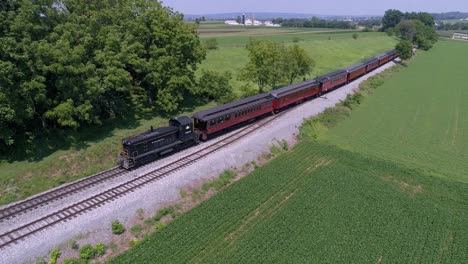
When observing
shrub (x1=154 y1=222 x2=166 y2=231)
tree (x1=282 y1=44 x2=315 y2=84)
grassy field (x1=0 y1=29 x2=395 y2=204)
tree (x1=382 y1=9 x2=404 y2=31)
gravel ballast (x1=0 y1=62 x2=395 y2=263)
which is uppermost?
tree (x1=382 y1=9 x2=404 y2=31)

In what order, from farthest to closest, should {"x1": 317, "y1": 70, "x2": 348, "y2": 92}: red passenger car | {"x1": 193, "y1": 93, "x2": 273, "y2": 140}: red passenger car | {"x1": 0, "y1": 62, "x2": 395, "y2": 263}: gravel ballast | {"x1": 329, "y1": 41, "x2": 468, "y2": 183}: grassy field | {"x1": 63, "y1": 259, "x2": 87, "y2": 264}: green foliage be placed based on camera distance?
{"x1": 317, "y1": 70, "x2": 348, "y2": 92}: red passenger car
{"x1": 193, "y1": 93, "x2": 273, "y2": 140}: red passenger car
{"x1": 329, "y1": 41, "x2": 468, "y2": 183}: grassy field
{"x1": 0, "y1": 62, "x2": 395, "y2": 263}: gravel ballast
{"x1": 63, "y1": 259, "x2": 87, "y2": 264}: green foliage

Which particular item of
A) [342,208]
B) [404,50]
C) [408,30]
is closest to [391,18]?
[408,30]

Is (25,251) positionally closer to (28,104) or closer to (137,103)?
(28,104)

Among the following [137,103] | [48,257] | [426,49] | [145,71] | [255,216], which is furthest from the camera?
[426,49]

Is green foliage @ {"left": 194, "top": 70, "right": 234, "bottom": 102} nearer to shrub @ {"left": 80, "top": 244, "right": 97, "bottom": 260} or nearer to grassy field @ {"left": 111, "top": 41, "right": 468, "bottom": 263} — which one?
grassy field @ {"left": 111, "top": 41, "right": 468, "bottom": 263}

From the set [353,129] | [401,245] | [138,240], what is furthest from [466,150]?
[138,240]

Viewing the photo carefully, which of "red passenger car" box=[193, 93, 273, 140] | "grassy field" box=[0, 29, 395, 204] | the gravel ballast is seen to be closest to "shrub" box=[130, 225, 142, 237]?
the gravel ballast
